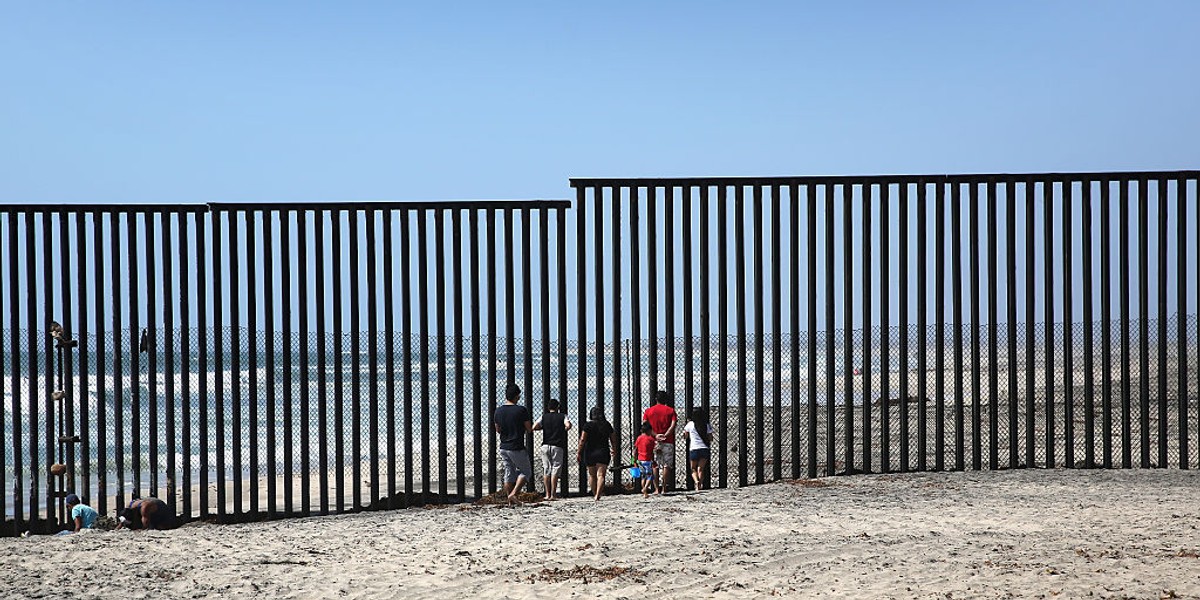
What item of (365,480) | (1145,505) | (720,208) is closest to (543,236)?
(720,208)

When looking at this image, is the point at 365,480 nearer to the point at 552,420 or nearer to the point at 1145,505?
the point at 552,420

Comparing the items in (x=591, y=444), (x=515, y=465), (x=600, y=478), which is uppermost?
(x=591, y=444)

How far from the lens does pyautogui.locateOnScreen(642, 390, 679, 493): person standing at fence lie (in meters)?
12.9

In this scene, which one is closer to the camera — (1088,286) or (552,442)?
(552,442)

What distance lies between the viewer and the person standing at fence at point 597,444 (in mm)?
12664

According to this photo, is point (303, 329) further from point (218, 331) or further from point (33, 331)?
point (33, 331)

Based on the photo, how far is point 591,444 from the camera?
42.0 ft

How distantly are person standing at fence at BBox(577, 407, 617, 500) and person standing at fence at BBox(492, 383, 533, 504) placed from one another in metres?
0.59

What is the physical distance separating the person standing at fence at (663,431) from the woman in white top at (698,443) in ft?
0.69

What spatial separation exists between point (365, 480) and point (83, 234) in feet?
31.0

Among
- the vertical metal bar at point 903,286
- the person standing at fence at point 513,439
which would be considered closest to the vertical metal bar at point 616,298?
the person standing at fence at point 513,439

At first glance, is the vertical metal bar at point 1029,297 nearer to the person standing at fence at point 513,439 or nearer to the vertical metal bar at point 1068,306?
the vertical metal bar at point 1068,306

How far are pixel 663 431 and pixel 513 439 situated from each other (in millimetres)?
1540

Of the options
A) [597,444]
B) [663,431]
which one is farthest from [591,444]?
[663,431]
